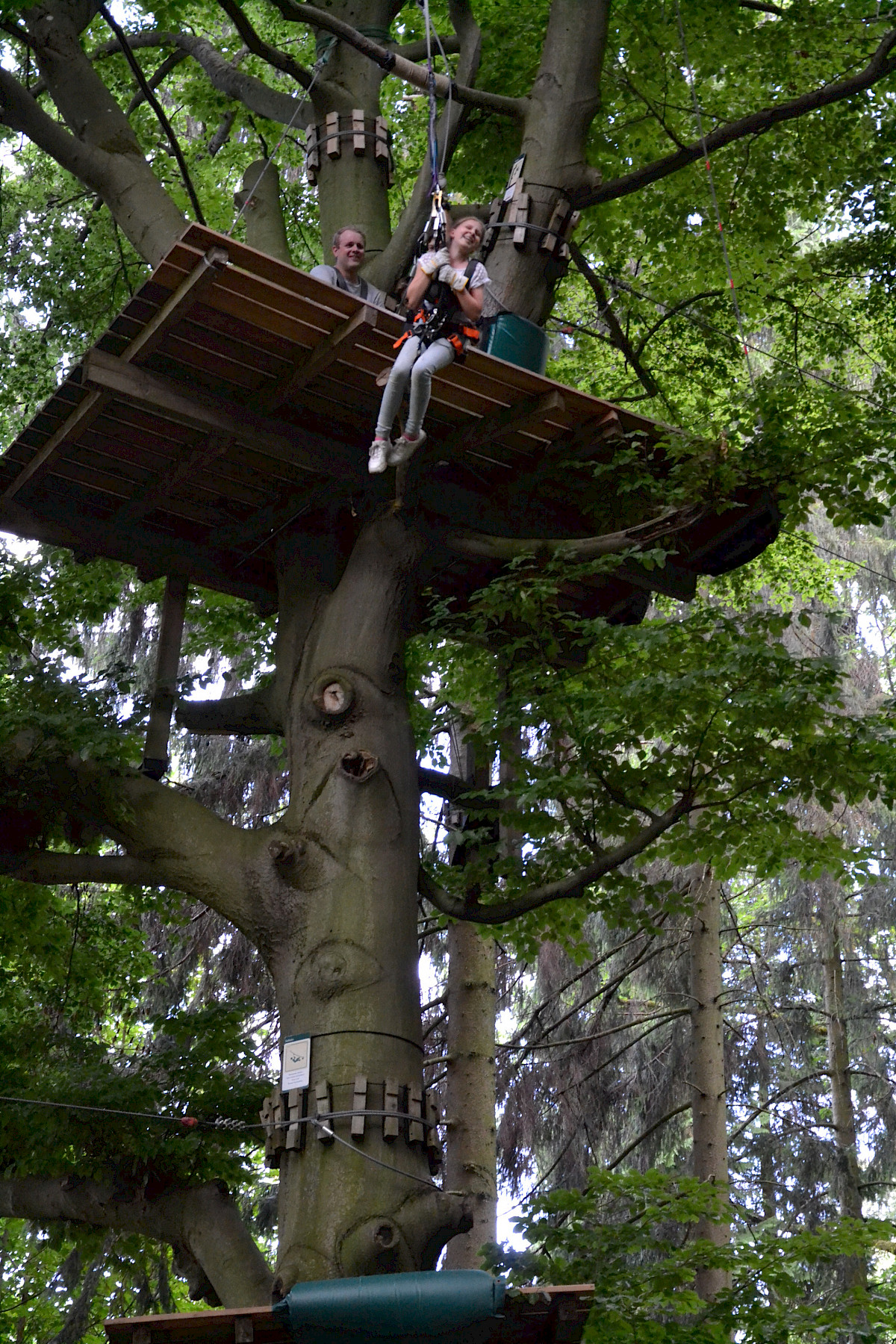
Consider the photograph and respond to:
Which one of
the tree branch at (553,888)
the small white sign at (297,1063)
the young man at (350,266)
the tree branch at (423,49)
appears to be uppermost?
the tree branch at (423,49)

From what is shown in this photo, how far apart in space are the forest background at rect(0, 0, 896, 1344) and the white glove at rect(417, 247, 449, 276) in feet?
5.32

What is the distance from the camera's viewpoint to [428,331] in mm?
6133

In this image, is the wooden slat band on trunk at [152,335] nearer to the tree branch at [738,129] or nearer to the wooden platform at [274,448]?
the wooden platform at [274,448]

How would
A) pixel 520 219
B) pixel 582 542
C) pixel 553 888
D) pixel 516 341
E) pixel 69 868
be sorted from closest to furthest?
1. pixel 553 888
2. pixel 69 868
3. pixel 582 542
4. pixel 516 341
5. pixel 520 219

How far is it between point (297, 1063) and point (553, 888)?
1.47 meters

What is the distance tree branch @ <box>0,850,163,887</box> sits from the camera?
683 cm

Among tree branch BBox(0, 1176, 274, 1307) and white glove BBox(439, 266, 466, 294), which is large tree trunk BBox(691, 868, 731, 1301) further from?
white glove BBox(439, 266, 466, 294)

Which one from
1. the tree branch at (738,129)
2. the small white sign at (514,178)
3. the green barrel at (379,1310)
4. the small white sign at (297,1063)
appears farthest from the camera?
the tree branch at (738,129)

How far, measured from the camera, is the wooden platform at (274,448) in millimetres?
6250

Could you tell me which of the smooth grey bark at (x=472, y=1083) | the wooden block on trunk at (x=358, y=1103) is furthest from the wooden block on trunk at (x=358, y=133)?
the wooden block on trunk at (x=358, y=1103)

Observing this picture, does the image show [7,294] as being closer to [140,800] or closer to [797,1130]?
[140,800]

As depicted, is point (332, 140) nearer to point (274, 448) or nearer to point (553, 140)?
point (553, 140)

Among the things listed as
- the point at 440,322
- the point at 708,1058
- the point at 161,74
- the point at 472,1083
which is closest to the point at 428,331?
the point at 440,322

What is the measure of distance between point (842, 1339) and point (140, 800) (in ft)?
31.9
